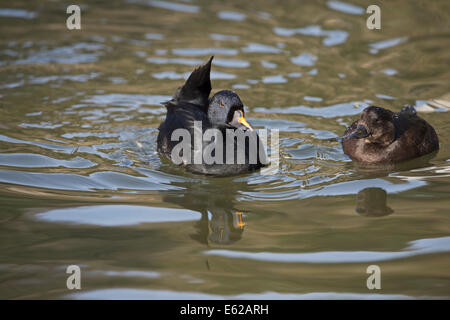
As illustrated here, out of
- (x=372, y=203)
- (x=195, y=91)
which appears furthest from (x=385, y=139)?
(x=195, y=91)

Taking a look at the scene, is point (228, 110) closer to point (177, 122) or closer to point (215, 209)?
point (177, 122)

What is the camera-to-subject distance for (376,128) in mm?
7633

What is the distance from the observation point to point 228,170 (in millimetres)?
7156

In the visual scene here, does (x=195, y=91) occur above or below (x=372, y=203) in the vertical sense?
above

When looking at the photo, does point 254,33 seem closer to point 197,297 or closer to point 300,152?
point 300,152

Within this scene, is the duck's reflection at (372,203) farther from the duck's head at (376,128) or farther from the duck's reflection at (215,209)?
the duck's reflection at (215,209)

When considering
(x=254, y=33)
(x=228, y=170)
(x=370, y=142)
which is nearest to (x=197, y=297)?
(x=228, y=170)

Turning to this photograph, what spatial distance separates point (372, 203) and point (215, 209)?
5.81 ft

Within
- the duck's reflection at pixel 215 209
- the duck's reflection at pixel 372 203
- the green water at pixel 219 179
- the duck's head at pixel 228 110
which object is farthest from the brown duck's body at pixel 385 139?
the duck's reflection at pixel 215 209

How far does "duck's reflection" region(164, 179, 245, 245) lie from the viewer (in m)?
5.69

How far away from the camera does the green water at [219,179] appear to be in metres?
4.94

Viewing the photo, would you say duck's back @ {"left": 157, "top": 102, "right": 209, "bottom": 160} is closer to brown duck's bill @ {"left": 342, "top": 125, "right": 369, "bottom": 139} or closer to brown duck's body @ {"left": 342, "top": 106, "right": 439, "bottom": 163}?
brown duck's bill @ {"left": 342, "top": 125, "right": 369, "bottom": 139}

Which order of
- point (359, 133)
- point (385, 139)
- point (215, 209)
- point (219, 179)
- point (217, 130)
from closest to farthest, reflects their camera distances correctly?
point (215, 209)
point (219, 179)
point (217, 130)
point (359, 133)
point (385, 139)

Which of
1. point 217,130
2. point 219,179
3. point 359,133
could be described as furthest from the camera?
point 359,133
